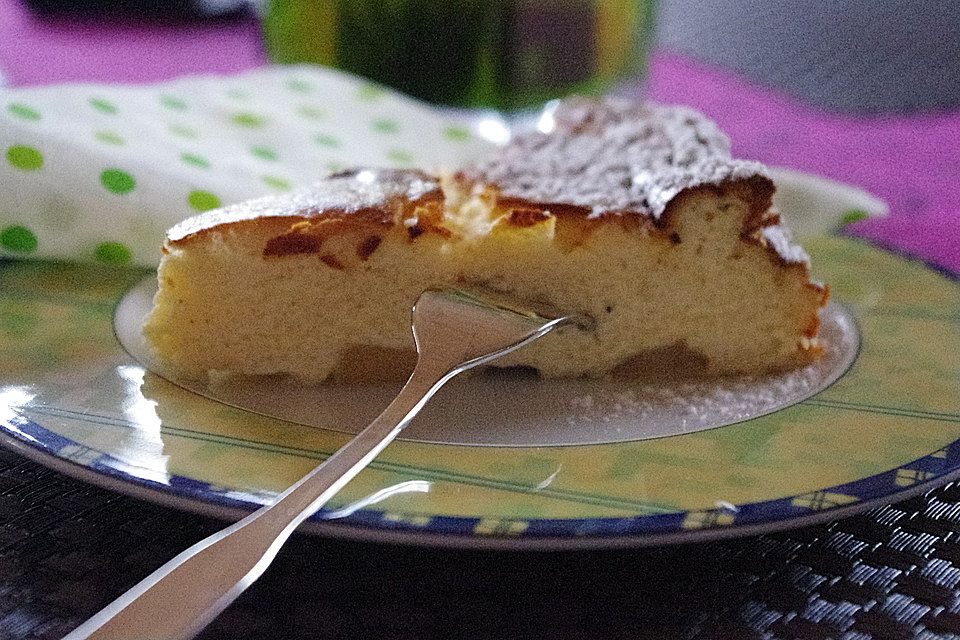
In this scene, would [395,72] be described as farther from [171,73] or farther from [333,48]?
[171,73]

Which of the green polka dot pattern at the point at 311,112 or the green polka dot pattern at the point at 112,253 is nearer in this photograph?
the green polka dot pattern at the point at 112,253

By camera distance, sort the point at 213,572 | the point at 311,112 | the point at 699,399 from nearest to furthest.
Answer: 1. the point at 213,572
2. the point at 699,399
3. the point at 311,112

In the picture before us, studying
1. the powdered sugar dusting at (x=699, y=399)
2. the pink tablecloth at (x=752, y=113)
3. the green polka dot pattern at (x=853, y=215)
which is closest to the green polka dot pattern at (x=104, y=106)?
the pink tablecloth at (x=752, y=113)

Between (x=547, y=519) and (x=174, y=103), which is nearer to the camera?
(x=547, y=519)

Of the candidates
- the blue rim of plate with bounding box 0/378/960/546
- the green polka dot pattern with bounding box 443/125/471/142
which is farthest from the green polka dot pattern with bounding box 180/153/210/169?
the blue rim of plate with bounding box 0/378/960/546

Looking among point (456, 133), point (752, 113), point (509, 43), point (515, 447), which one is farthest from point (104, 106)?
point (752, 113)

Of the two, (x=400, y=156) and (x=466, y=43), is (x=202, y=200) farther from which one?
(x=466, y=43)

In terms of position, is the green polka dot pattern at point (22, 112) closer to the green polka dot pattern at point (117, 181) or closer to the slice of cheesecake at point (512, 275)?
the green polka dot pattern at point (117, 181)

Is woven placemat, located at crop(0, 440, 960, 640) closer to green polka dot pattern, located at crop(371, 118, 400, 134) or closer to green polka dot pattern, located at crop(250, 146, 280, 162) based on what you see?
green polka dot pattern, located at crop(250, 146, 280, 162)
